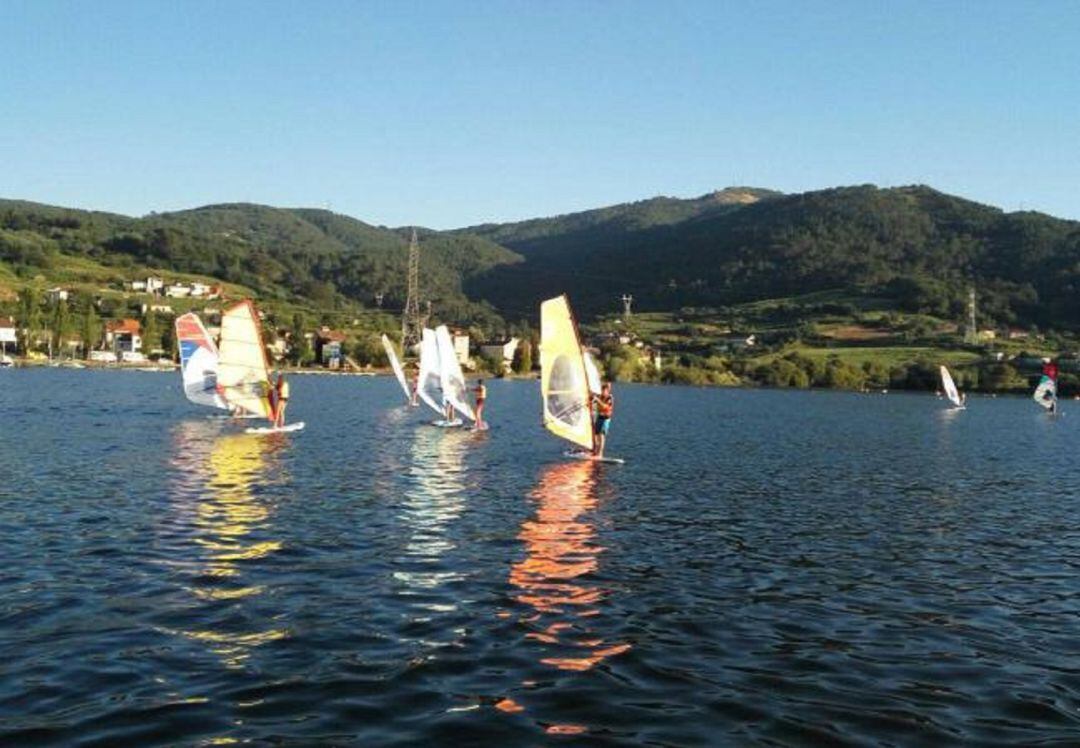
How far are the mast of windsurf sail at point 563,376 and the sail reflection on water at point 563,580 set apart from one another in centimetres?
893

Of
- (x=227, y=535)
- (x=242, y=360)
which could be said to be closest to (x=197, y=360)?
(x=242, y=360)

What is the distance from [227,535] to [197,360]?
40.0 metres

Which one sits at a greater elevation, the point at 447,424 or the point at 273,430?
the point at 273,430

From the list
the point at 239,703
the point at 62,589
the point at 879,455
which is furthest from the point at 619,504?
the point at 879,455

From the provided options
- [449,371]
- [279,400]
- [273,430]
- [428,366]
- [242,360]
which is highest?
[242,360]

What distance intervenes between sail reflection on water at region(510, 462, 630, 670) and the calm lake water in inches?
3.4

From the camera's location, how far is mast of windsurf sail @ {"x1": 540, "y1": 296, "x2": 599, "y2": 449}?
128 feet

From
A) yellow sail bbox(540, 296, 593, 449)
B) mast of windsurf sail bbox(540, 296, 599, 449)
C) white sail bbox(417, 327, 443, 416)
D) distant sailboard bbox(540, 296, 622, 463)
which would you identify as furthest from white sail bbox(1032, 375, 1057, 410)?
yellow sail bbox(540, 296, 593, 449)

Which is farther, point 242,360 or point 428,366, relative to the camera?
point 428,366

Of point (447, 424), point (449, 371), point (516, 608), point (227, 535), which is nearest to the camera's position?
point (516, 608)

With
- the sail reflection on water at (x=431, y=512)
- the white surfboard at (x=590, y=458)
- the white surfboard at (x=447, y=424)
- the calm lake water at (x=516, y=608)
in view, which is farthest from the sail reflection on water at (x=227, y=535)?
the white surfboard at (x=447, y=424)

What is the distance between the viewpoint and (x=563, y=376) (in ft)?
132

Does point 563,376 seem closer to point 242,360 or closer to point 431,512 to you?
point 431,512

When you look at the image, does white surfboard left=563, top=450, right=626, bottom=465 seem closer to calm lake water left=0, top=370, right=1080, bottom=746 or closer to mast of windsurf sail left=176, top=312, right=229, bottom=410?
calm lake water left=0, top=370, right=1080, bottom=746
